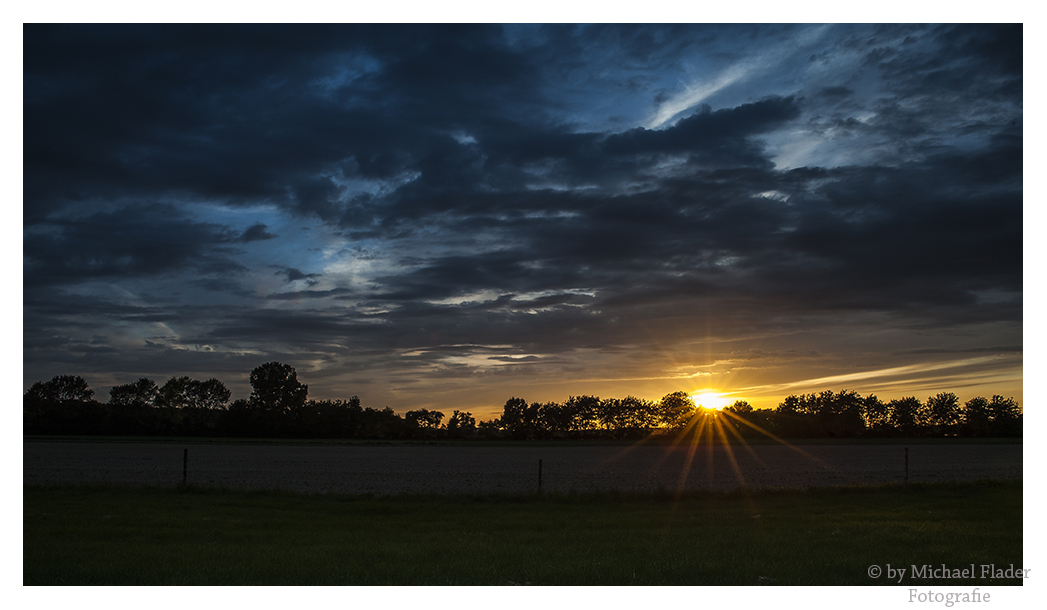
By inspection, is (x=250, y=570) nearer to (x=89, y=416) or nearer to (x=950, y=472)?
(x=950, y=472)

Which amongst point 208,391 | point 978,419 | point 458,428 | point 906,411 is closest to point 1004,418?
point 978,419

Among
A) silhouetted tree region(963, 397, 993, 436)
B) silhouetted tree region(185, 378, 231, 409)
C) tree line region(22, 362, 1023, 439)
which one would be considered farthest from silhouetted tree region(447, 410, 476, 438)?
silhouetted tree region(963, 397, 993, 436)

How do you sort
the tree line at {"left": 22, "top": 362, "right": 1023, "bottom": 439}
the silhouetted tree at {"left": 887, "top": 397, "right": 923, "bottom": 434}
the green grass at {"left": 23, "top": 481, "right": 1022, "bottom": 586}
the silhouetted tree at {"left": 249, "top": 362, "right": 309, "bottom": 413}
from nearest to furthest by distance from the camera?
1. the green grass at {"left": 23, "top": 481, "right": 1022, "bottom": 586}
2. the tree line at {"left": 22, "top": 362, "right": 1023, "bottom": 439}
3. the silhouetted tree at {"left": 249, "top": 362, "right": 309, "bottom": 413}
4. the silhouetted tree at {"left": 887, "top": 397, "right": 923, "bottom": 434}

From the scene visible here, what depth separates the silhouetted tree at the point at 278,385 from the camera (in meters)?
150

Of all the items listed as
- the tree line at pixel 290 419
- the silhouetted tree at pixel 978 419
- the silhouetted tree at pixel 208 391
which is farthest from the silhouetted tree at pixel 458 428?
the silhouetted tree at pixel 978 419

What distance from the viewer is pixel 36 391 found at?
458ft

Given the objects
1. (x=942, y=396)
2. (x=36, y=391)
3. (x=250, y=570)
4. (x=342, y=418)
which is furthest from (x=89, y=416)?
(x=942, y=396)

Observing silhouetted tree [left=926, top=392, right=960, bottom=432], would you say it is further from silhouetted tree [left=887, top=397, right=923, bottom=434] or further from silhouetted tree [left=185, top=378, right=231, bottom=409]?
silhouetted tree [left=185, top=378, right=231, bottom=409]

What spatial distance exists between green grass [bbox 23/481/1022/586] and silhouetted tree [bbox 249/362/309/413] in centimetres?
13386

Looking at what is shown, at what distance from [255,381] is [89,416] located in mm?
35570

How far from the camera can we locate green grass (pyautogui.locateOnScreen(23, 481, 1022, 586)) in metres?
10.3

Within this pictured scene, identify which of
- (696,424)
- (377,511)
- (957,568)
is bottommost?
(696,424)

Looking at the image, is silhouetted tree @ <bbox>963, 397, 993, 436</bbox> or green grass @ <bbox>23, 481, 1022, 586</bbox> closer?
green grass @ <bbox>23, 481, 1022, 586</bbox>

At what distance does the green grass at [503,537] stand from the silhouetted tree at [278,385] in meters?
134
